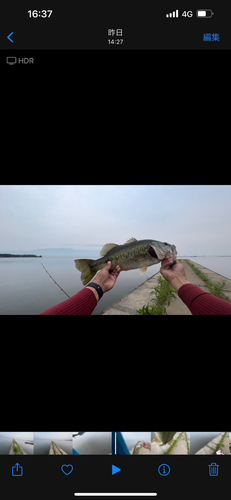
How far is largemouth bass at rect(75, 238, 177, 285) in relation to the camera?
1.28 meters

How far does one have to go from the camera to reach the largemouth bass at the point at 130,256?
128cm

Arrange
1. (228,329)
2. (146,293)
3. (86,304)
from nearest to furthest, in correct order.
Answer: (228,329)
(86,304)
(146,293)

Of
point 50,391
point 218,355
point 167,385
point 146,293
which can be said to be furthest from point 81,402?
point 146,293

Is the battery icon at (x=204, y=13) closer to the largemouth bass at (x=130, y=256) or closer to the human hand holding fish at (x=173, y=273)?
the largemouth bass at (x=130, y=256)

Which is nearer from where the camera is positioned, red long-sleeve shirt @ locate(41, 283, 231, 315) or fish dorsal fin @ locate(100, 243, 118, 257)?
red long-sleeve shirt @ locate(41, 283, 231, 315)

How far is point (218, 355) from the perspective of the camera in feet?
2.43

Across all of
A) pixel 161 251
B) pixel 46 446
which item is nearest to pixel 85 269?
pixel 161 251

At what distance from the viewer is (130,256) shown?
136cm
